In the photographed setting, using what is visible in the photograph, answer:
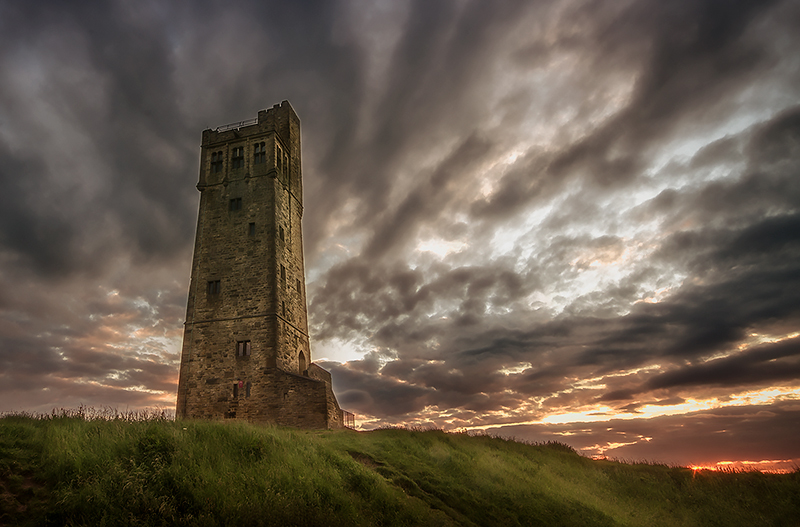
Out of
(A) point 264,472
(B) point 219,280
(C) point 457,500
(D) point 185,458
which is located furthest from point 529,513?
(B) point 219,280

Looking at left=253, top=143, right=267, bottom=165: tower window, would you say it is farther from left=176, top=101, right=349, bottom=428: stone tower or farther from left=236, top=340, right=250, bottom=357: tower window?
left=236, top=340, right=250, bottom=357: tower window

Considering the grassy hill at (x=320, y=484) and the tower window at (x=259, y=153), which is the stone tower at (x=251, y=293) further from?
the grassy hill at (x=320, y=484)

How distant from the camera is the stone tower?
91.7 ft

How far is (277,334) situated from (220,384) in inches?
183

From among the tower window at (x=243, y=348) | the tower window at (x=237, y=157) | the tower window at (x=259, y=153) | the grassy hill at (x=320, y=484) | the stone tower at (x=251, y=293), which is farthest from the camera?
the tower window at (x=237, y=157)

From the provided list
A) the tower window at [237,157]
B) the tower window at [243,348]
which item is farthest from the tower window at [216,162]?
the tower window at [243,348]

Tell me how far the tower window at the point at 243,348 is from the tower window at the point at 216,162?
540 inches

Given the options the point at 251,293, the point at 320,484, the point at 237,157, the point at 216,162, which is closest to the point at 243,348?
the point at 251,293

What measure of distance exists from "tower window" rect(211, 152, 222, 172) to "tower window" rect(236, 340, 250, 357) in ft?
45.0

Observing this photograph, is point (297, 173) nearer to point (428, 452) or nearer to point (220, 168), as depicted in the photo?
point (220, 168)

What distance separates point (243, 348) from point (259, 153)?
14574mm

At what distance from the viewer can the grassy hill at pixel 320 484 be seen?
1040 cm

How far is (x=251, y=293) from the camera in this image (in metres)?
30.5

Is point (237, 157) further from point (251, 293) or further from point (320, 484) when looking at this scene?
point (320, 484)
